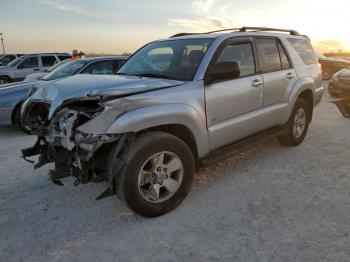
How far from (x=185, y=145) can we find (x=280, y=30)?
3.26 metres

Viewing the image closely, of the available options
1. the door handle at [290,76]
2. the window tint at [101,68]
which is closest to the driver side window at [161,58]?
the door handle at [290,76]

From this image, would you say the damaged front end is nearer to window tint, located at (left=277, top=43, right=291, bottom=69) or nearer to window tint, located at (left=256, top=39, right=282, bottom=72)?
window tint, located at (left=256, top=39, right=282, bottom=72)

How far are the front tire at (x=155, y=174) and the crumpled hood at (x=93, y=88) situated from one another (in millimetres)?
493

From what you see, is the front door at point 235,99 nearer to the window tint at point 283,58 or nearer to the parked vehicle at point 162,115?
the parked vehicle at point 162,115

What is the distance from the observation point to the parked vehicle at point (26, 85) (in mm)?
6840

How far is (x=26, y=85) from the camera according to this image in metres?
7.22

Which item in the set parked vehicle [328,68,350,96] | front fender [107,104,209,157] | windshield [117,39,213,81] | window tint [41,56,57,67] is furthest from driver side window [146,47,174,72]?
window tint [41,56,57,67]

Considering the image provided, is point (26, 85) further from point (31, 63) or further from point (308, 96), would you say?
point (31, 63)

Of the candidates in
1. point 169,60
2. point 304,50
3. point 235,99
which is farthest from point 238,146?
point 304,50

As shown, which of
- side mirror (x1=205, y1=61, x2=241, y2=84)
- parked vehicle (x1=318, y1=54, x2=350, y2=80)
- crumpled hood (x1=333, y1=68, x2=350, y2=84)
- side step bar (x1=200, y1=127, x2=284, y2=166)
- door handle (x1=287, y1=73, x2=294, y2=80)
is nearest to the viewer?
side mirror (x1=205, y1=61, x2=241, y2=84)

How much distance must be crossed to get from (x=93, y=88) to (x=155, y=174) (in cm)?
107

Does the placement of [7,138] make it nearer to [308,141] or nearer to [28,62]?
[308,141]

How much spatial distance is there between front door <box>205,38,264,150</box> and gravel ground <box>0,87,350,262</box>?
65 cm

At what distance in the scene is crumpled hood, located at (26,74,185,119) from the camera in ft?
10.3
